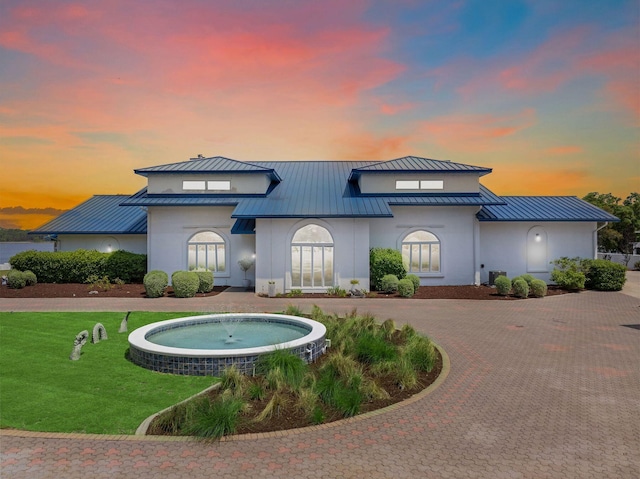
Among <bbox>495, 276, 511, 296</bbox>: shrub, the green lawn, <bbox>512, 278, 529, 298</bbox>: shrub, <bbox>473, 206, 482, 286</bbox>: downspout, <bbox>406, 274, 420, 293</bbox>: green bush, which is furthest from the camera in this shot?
<bbox>473, 206, 482, 286</bbox>: downspout

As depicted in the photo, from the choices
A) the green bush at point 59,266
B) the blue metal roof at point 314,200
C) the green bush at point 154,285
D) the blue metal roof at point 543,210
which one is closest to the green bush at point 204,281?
the green bush at point 154,285

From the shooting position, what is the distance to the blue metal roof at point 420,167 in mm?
25031

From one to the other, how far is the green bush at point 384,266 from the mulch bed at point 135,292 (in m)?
1.07

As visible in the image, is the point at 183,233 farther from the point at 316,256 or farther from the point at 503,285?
the point at 503,285

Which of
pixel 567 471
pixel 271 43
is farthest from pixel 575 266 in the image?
pixel 567 471

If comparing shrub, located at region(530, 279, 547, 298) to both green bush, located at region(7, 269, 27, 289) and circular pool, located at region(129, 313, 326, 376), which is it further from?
green bush, located at region(7, 269, 27, 289)

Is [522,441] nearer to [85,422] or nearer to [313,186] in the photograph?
[85,422]

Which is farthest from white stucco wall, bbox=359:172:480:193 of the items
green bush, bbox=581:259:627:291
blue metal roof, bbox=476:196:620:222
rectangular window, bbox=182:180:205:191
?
rectangular window, bbox=182:180:205:191

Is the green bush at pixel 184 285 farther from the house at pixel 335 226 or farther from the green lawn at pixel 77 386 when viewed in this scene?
the green lawn at pixel 77 386

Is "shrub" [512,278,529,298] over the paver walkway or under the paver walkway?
over

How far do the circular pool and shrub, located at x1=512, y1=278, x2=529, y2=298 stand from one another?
Result: 1404cm

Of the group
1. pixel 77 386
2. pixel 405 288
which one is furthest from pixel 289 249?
pixel 77 386

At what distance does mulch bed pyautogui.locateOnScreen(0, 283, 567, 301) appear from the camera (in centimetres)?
2173

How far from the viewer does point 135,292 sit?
22922 millimetres
